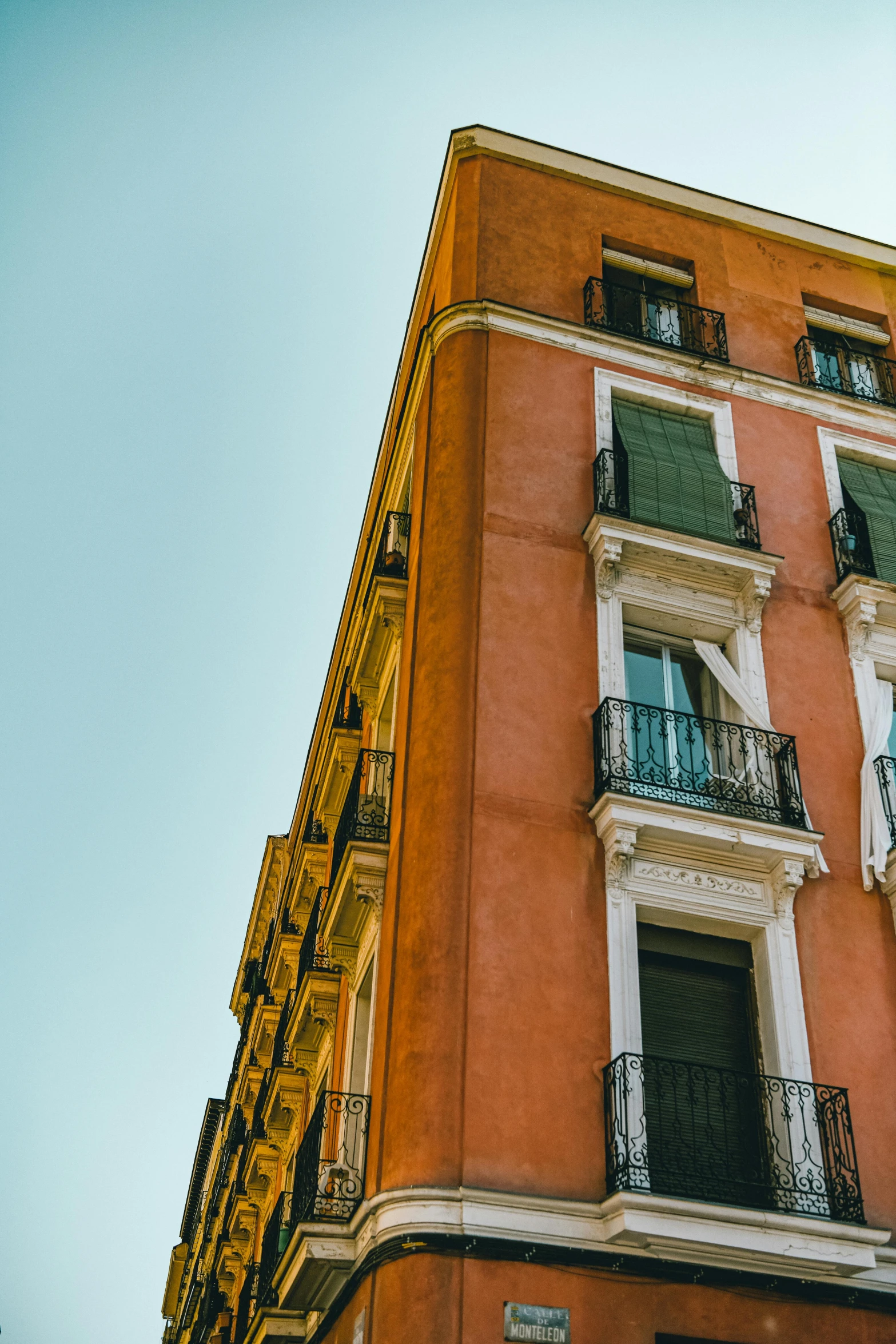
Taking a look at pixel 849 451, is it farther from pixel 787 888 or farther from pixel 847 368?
pixel 787 888

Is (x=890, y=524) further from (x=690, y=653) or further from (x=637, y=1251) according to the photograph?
(x=637, y=1251)

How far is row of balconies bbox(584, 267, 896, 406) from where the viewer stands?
18.9m

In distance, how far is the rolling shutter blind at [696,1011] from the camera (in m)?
13.3

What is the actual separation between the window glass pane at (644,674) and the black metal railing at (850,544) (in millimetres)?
2838

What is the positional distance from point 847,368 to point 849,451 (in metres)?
2.14

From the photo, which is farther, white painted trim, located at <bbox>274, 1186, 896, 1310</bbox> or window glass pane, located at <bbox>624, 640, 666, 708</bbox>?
window glass pane, located at <bbox>624, 640, 666, 708</bbox>

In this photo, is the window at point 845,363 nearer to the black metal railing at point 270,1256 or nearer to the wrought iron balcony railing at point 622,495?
the wrought iron balcony railing at point 622,495

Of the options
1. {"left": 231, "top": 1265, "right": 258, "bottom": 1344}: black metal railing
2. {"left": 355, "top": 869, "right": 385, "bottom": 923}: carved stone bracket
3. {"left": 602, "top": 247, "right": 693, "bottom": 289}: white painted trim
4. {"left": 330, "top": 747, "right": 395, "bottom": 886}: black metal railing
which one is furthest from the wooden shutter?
{"left": 602, "top": 247, "right": 693, "bottom": 289}: white painted trim

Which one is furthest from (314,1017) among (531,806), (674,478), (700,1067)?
(674,478)

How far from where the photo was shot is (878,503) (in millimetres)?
17922

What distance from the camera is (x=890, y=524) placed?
17609mm

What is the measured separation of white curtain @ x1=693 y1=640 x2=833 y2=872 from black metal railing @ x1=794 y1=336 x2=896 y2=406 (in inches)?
235

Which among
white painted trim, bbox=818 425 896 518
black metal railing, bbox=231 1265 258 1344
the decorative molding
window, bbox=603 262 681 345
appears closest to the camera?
the decorative molding

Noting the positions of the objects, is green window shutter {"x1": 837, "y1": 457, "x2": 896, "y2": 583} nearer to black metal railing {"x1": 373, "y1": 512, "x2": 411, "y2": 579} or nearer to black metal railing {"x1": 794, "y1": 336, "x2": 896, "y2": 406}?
black metal railing {"x1": 794, "y1": 336, "x2": 896, "y2": 406}
